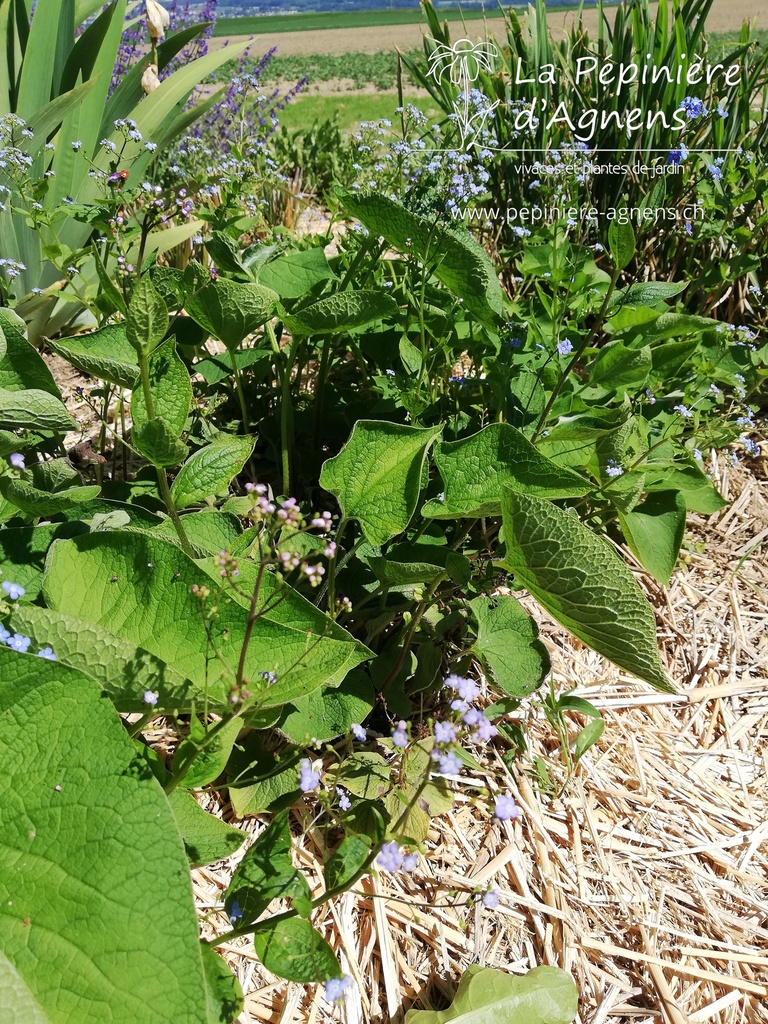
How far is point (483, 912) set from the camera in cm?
121

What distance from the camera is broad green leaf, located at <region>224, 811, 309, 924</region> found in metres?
0.83

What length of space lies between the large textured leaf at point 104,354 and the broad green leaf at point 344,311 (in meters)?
0.27

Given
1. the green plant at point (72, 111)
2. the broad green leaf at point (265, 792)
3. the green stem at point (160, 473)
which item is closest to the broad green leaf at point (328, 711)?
the broad green leaf at point (265, 792)

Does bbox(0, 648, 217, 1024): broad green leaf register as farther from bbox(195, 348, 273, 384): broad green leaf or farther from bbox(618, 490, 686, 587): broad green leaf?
bbox(618, 490, 686, 587): broad green leaf

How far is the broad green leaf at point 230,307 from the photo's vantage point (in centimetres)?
119

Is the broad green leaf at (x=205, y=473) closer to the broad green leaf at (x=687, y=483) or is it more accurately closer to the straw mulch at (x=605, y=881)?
the straw mulch at (x=605, y=881)

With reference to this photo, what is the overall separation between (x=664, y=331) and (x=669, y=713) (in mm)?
776

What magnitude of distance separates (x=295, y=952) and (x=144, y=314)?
2.42ft

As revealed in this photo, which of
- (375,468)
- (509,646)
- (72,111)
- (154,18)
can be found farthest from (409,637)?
(72,111)

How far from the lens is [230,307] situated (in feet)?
4.03

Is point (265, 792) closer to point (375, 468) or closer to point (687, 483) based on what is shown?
point (375, 468)

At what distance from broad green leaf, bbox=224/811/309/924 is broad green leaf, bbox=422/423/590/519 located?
49 centimetres

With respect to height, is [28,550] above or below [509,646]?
above

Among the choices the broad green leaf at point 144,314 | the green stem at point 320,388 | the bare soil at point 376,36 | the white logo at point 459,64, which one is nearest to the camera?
the broad green leaf at point 144,314
